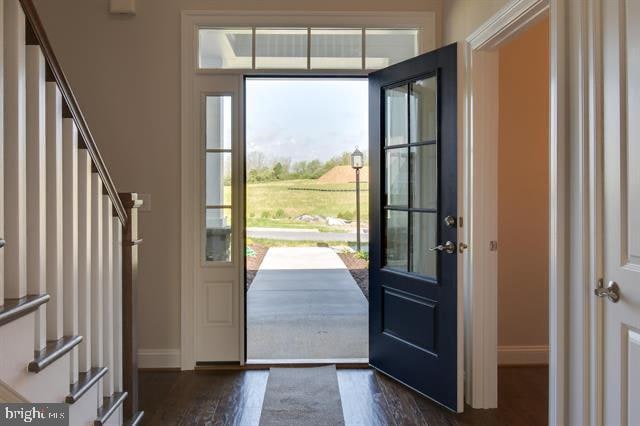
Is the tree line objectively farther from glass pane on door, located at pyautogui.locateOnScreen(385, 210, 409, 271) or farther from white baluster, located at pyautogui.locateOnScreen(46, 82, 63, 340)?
white baluster, located at pyautogui.locateOnScreen(46, 82, 63, 340)

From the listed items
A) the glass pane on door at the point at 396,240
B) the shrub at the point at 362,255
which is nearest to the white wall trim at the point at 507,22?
the glass pane on door at the point at 396,240

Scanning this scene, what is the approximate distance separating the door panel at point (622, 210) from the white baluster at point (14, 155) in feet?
6.18

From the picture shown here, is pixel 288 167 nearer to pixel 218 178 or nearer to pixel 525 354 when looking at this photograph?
pixel 218 178

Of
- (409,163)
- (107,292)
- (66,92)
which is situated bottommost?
(107,292)

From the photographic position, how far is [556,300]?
203cm

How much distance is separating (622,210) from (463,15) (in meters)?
1.89

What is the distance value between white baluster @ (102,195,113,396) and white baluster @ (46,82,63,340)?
434mm

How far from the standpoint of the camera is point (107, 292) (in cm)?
214

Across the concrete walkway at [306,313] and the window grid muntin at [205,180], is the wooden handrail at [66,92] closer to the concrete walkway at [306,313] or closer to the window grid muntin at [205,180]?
the window grid muntin at [205,180]

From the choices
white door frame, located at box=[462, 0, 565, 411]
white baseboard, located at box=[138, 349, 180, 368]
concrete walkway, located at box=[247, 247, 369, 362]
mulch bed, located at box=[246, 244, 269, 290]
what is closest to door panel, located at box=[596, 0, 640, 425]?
white door frame, located at box=[462, 0, 565, 411]

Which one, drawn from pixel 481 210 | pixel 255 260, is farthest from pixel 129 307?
pixel 255 260

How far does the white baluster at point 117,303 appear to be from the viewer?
224cm

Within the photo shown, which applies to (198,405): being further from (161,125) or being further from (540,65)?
(540,65)

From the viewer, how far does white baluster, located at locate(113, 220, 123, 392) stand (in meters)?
2.24
